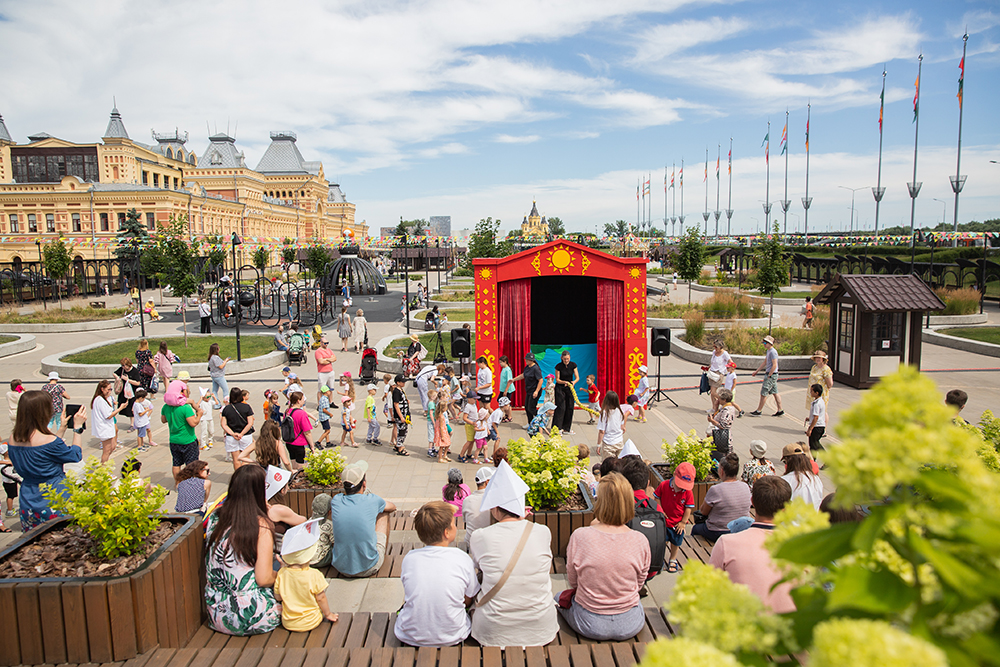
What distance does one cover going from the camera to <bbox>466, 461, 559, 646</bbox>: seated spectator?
394cm

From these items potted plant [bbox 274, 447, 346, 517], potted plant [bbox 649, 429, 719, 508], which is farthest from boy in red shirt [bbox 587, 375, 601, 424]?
potted plant [bbox 274, 447, 346, 517]

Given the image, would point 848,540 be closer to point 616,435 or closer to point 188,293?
point 616,435

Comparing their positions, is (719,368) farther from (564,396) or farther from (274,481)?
(274,481)

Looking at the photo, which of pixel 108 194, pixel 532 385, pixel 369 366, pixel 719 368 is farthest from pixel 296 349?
pixel 108 194

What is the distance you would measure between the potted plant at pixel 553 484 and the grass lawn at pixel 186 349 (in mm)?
14640

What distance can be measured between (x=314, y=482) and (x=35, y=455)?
2.62 metres

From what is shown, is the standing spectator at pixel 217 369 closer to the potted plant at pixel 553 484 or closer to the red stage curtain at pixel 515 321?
the red stage curtain at pixel 515 321

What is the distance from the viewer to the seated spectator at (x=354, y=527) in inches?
211

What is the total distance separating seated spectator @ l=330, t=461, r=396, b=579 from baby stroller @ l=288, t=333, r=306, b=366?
43.2 ft

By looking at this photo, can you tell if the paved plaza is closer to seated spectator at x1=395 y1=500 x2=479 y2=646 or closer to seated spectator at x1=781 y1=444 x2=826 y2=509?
seated spectator at x1=781 y1=444 x2=826 y2=509

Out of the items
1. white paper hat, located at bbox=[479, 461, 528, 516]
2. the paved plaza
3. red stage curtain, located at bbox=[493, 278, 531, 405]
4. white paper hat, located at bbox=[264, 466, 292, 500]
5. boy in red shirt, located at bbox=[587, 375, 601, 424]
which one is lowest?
the paved plaza

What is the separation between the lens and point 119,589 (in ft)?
12.2

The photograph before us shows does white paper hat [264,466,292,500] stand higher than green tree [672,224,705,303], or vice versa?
green tree [672,224,705,303]

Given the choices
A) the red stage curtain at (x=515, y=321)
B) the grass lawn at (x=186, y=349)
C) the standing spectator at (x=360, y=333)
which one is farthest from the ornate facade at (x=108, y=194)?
the red stage curtain at (x=515, y=321)
